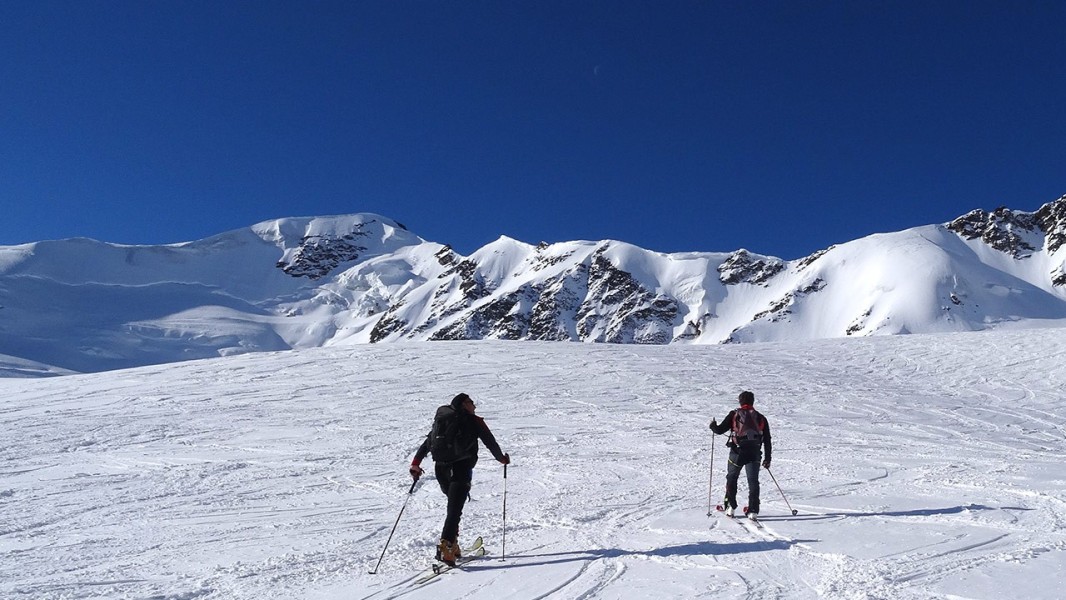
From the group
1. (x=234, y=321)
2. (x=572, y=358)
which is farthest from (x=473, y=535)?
(x=234, y=321)

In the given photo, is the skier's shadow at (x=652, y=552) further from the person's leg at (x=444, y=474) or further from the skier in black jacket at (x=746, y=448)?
the skier in black jacket at (x=746, y=448)

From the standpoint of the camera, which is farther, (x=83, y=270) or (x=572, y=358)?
(x=83, y=270)

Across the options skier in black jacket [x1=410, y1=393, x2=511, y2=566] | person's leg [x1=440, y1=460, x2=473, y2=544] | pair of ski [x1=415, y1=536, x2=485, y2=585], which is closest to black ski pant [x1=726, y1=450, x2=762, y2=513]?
pair of ski [x1=415, y1=536, x2=485, y2=585]

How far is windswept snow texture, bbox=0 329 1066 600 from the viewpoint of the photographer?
19.8 ft

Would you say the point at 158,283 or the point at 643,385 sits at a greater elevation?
the point at 158,283

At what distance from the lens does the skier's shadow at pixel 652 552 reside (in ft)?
21.3

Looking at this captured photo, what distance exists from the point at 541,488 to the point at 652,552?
3.61 metres

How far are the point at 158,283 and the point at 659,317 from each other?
492 feet

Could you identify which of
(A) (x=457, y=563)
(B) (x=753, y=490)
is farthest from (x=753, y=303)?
(A) (x=457, y=563)

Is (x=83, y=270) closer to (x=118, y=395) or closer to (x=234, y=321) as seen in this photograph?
(x=234, y=321)

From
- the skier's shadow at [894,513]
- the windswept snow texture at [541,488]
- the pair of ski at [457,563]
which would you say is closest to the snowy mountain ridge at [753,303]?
the windswept snow texture at [541,488]

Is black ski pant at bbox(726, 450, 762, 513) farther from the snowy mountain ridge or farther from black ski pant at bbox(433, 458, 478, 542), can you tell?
the snowy mountain ridge

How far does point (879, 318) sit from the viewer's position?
5261 inches

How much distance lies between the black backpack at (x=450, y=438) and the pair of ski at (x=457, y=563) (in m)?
0.98
